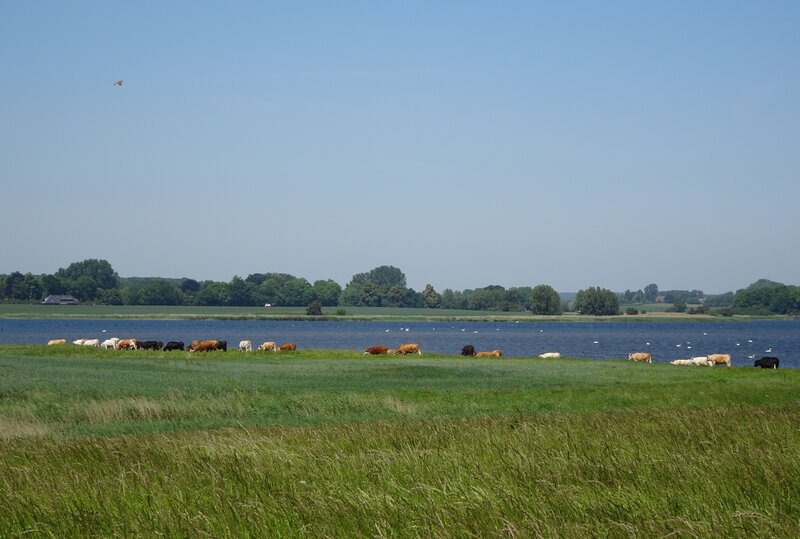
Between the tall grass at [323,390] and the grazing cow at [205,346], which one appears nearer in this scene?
the tall grass at [323,390]

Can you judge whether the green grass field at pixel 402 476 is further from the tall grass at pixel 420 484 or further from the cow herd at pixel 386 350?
the cow herd at pixel 386 350

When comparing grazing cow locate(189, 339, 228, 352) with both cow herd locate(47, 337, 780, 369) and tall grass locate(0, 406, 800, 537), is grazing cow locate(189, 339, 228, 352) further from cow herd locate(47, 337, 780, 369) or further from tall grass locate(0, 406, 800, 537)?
tall grass locate(0, 406, 800, 537)

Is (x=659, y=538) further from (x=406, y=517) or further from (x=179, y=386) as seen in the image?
(x=179, y=386)

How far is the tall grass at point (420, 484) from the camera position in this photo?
8312 mm

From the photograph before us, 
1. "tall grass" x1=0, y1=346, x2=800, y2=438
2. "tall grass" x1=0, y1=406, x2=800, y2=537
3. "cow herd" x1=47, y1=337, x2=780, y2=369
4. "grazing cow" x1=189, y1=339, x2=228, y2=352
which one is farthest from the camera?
"grazing cow" x1=189, y1=339, x2=228, y2=352

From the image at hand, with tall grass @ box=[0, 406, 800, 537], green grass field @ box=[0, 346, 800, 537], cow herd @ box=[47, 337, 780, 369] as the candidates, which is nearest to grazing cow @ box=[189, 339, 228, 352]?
cow herd @ box=[47, 337, 780, 369]

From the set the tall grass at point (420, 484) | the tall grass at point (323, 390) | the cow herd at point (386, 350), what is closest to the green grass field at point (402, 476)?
the tall grass at point (420, 484)

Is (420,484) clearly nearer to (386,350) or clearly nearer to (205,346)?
(386,350)

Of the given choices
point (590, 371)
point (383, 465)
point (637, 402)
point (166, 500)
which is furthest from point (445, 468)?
point (590, 371)

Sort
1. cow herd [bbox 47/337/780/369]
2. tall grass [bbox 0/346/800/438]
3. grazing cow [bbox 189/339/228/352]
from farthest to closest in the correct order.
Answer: grazing cow [bbox 189/339/228/352]
cow herd [bbox 47/337/780/369]
tall grass [bbox 0/346/800/438]

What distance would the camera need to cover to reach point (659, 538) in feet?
24.3

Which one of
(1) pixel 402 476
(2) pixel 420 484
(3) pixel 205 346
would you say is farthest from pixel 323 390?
(3) pixel 205 346

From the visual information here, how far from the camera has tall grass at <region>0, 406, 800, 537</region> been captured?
8312 mm

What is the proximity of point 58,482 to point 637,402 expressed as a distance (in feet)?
65.8
